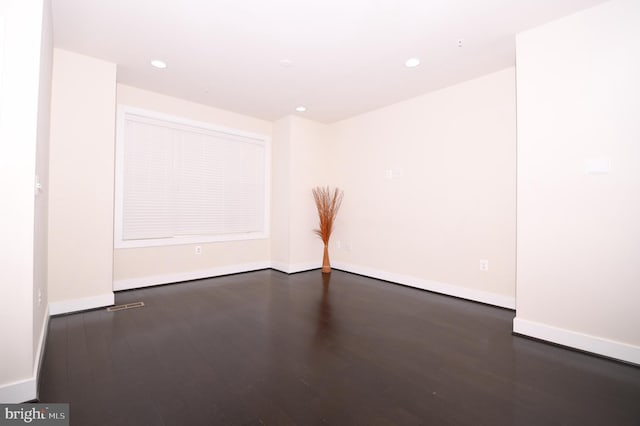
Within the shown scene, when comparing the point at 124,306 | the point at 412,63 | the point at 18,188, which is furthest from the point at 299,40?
the point at 124,306

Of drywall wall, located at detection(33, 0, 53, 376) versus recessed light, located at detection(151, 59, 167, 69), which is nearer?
drywall wall, located at detection(33, 0, 53, 376)

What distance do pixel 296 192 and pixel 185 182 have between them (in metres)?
1.73

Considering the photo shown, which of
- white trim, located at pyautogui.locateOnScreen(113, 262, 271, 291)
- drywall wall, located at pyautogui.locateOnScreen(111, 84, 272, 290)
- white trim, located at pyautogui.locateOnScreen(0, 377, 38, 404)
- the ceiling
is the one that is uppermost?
the ceiling

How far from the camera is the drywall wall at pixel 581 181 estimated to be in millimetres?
2088

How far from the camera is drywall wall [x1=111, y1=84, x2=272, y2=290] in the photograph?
372 centimetres

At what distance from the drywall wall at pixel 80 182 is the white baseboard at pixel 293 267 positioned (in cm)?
243

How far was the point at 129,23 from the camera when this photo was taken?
2469mm

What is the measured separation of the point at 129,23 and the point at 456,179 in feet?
12.5

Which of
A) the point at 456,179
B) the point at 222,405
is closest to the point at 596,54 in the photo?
the point at 456,179

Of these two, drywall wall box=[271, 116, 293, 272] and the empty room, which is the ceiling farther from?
drywall wall box=[271, 116, 293, 272]

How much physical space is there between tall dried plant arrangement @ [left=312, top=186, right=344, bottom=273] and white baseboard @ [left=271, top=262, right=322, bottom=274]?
0.24m

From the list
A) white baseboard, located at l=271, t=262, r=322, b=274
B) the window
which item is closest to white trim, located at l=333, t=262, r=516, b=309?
white baseboard, located at l=271, t=262, r=322, b=274

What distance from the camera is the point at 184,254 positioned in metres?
4.22

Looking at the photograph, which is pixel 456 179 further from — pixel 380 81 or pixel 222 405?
pixel 222 405
